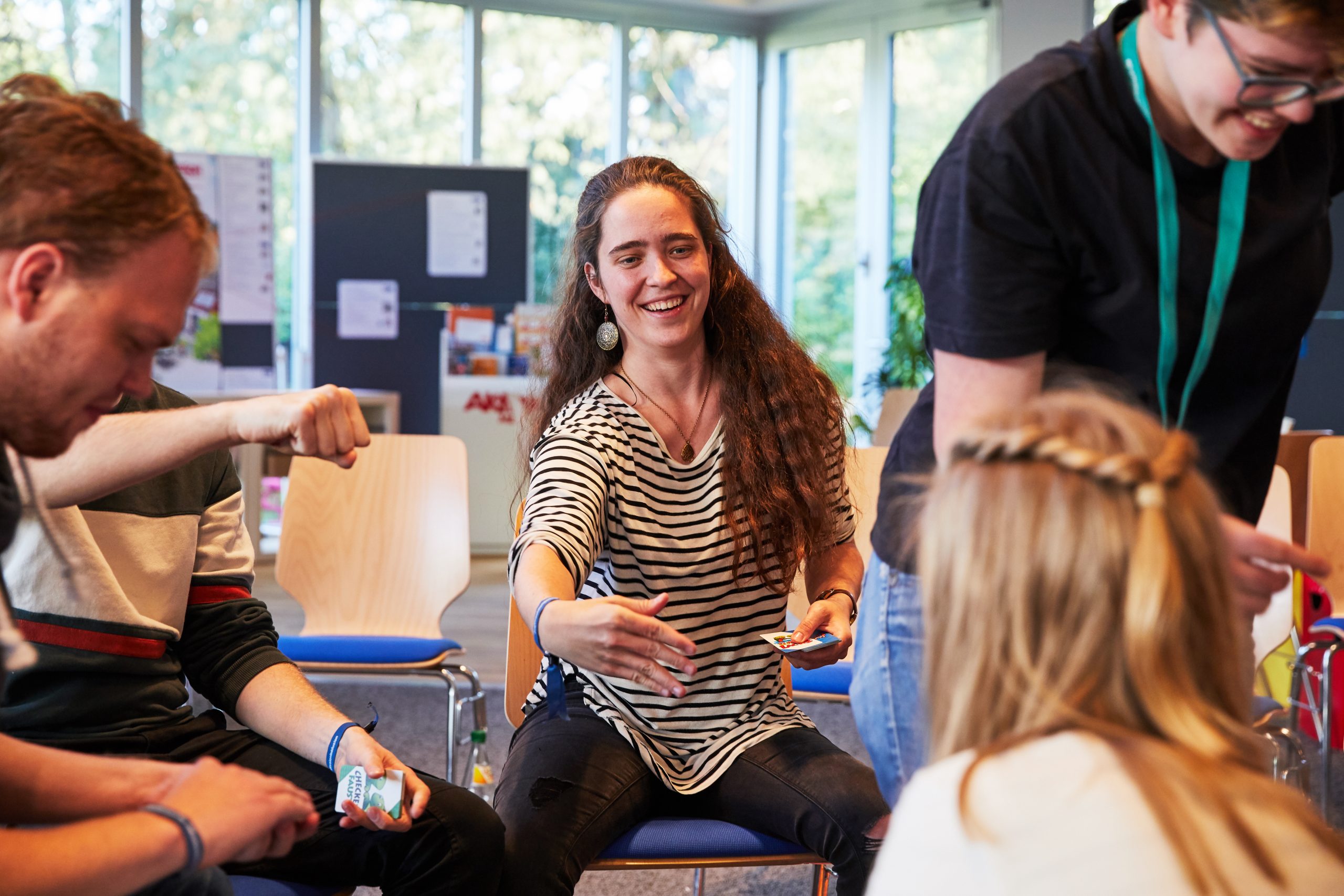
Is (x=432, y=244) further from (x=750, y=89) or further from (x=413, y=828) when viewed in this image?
(x=413, y=828)

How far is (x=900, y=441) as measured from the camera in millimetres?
1413

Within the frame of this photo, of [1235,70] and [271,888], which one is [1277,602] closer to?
[1235,70]

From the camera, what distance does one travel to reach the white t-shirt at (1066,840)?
82 cm

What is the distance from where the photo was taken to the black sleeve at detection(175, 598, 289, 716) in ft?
5.90

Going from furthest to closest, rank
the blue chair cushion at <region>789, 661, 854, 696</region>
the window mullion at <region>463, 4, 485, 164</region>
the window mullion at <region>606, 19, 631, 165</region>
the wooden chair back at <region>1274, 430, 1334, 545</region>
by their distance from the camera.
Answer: the window mullion at <region>606, 19, 631, 165</region> < the window mullion at <region>463, 4, 485, 164</region> < the wooden chair back at <region>1274, 430, 1334, 545</region> < the blue chair cushion at <region>789, 661, 854, 696</region>

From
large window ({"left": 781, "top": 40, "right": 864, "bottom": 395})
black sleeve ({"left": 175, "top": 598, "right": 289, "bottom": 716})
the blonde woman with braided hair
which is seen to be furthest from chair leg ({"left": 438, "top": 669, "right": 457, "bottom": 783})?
large window ({"left": 781, "top": 40, "right": 864, "bottom": 395})


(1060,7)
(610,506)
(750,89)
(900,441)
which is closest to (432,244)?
(750,89)

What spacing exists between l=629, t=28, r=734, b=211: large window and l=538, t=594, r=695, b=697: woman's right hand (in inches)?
295

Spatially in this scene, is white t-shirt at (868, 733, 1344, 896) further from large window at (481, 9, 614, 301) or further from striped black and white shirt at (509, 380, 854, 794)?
large window at (481, 9, 614, 301)

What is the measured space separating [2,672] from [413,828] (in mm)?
750

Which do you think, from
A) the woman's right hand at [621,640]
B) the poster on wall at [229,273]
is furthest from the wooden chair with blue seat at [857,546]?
the poster on wall at [229,273]

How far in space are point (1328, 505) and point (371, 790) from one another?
8.30ft

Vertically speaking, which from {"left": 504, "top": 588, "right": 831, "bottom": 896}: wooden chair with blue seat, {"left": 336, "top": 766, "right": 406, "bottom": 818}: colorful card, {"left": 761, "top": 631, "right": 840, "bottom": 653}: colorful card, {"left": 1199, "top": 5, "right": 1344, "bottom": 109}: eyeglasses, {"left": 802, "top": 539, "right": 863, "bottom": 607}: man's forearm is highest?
{"left": 1199, "top": 5, "right": 1344, "bottom": 109}: eyeglasses

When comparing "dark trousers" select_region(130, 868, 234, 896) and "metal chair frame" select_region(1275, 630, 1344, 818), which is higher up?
"dark trousers" select_region(130, 868, 234, 896)
